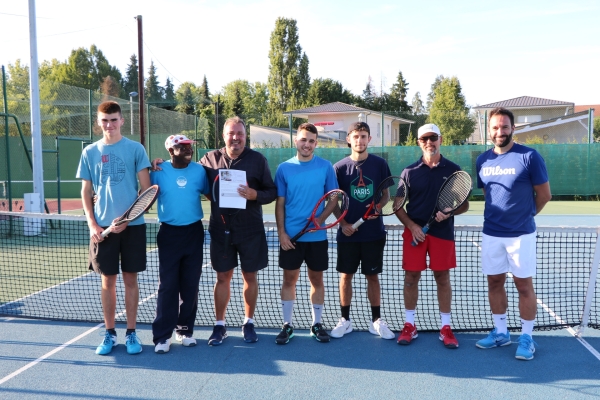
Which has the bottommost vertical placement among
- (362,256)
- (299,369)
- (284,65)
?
(299,369)

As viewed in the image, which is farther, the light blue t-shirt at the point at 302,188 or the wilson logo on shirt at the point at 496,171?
the light blue t-shirt at the point at 302,188

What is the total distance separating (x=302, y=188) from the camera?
412cm

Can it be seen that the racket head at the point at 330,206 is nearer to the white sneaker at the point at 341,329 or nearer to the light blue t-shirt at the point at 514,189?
the white sneaker at the point at 341,329

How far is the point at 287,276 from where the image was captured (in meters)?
4.25

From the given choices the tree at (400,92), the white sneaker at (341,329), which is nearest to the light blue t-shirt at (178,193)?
the white sneaker at (341,329)

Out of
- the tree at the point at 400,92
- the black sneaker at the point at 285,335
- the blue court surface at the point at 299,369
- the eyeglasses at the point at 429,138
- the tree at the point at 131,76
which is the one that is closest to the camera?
the blue court surface at the point at 299,369

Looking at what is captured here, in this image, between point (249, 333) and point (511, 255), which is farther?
point (249, 333)

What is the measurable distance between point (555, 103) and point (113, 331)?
36525mm

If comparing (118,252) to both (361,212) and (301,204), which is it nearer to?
(301,204)

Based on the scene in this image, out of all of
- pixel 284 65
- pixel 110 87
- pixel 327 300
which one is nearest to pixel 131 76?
pixel 110 87

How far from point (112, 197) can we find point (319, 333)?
1901 millimetres

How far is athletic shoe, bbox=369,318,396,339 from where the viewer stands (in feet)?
14.1

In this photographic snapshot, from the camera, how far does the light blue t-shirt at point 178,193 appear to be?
13.2 ft

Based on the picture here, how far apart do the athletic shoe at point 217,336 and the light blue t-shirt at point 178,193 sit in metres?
0.89
